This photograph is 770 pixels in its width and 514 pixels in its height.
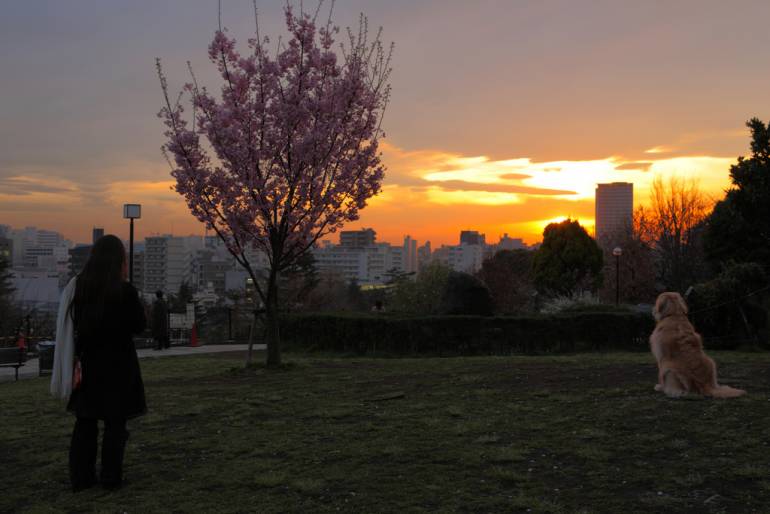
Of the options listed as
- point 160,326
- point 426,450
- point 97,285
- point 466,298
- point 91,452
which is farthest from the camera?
point 160,326

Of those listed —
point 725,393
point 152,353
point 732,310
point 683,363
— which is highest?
point 732,310

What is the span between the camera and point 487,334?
19.5 meters

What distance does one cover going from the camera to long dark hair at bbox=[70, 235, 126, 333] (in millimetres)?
5418

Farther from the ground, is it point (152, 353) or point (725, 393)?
point (725, 393)

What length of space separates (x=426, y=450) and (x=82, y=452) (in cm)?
309

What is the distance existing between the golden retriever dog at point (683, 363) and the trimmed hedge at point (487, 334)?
417 inches

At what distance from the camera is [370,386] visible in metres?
11.2

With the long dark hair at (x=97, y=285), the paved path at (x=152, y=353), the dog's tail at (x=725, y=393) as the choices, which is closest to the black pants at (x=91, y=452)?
the long dark hair at (x=97, y=285)

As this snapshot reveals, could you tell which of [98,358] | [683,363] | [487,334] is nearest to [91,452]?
[98,358]

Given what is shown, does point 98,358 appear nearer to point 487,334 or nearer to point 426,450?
point 426,450

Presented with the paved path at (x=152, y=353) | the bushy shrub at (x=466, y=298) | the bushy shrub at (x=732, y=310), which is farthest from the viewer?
the bushy shrub at (x=466, y=298)

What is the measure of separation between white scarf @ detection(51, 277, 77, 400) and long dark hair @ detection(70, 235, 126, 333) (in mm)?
49

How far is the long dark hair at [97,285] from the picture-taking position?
5418 mm

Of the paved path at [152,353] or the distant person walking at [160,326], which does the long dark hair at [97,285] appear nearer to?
the paved path at [152,353]
